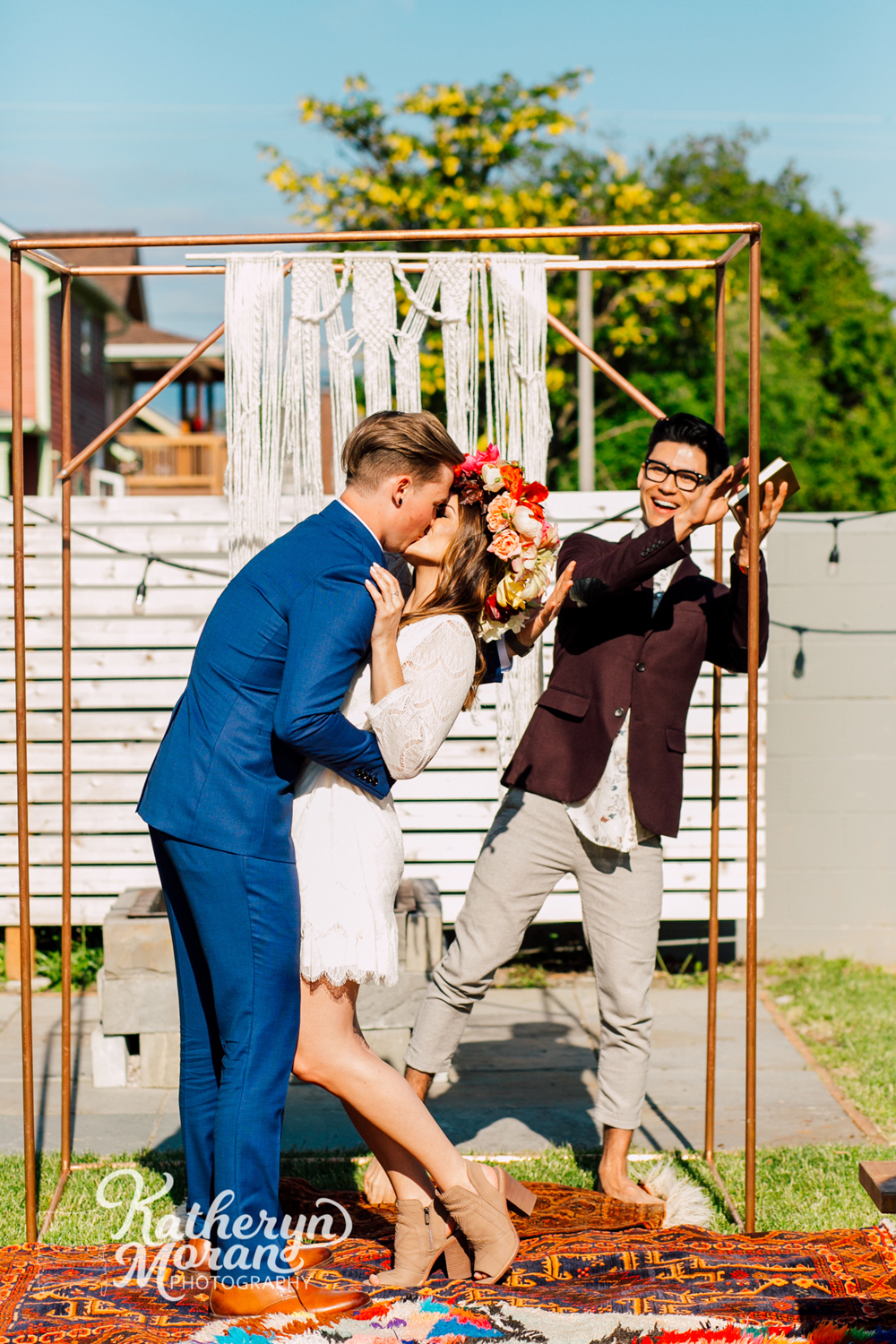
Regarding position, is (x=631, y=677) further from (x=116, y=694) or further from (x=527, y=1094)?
(x=116, y=694)

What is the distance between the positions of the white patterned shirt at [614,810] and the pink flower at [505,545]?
584 mm

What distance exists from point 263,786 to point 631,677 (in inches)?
42.1

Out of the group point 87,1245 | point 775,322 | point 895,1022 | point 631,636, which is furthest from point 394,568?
point 775,322

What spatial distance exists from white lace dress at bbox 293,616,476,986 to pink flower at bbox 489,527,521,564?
0.61 feet

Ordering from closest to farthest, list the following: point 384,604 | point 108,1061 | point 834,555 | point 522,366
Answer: point 384,604, point 522,366, point 108,1061, point 834,555

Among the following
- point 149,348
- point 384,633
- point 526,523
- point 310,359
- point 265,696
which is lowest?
point 265,696

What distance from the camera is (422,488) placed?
260 cm

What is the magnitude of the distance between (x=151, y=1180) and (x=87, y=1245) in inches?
18.7

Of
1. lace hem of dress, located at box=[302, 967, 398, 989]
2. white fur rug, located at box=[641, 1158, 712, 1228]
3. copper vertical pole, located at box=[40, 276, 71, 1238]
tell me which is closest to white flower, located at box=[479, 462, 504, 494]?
lace hem of dress, located at box=[302, 967, 398, 989]

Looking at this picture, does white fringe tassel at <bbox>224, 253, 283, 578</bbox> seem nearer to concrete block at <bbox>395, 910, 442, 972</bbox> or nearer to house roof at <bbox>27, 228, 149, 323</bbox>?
concrete block at <bbox>395, 910, 442, 972</bbox>

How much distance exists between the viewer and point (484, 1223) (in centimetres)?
269

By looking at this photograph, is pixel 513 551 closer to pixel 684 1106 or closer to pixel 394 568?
pixel 394 568

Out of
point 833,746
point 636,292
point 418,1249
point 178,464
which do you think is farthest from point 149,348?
point 418,1249

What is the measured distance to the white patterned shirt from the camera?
309cm
